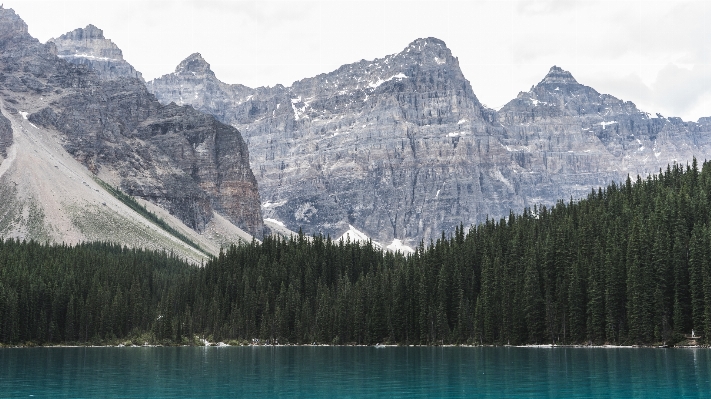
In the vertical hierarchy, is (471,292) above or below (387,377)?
above

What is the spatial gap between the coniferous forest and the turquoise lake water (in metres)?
18.0

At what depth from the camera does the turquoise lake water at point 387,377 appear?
2317 inches

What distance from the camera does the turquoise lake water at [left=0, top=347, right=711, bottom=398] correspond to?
58844 millimetres

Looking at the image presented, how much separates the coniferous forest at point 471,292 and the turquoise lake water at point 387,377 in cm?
1805

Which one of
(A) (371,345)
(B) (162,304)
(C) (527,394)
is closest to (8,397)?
(C) (527,394)

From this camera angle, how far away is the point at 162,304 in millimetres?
196375

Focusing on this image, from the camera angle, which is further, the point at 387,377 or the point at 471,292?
the point at 471,292

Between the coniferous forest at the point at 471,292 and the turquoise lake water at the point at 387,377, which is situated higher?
the coniferous forest at the point at 471,292

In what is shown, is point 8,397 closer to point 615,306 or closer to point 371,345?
point 615,306

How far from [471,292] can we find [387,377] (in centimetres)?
7796

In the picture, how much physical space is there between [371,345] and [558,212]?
49082 mm

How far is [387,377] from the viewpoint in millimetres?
72875

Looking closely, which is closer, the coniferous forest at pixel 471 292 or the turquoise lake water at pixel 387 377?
the turquoise lake water at pixel 387 377

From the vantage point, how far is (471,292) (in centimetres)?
14850
